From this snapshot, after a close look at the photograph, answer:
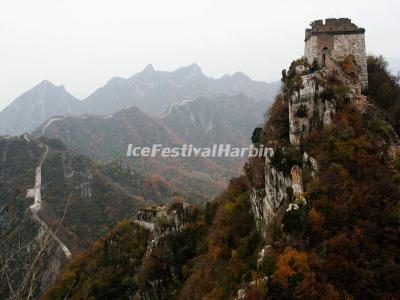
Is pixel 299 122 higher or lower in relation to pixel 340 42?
lower

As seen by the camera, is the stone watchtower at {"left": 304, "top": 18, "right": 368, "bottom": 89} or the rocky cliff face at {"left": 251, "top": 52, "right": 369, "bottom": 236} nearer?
the rocky cliff face at {"left": 251, "top": 52, "right": 369, "bottom": 236}

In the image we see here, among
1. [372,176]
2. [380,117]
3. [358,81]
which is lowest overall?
[372,176]

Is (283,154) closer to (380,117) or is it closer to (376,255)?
(380,117)

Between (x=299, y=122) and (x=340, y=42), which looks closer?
(x=299, y=122)

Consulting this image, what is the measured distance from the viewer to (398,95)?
29125 millimetres

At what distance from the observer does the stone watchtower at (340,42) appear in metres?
29.9

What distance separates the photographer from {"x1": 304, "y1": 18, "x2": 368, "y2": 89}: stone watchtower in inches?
1179

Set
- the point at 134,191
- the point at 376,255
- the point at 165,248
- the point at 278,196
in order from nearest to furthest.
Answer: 1. the point at 376,255
2. the point at 278,196
3. the point at 165,248
4. the point at 134,191

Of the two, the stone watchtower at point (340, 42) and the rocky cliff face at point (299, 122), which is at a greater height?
the stone watchtower at point (340, 42)

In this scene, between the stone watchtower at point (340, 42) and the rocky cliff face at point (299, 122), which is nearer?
the rocky cliff face at point (299, 122)

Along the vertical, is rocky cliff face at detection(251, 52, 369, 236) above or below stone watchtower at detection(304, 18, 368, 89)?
below

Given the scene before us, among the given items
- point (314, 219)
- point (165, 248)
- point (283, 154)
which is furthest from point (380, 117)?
point (165, 248)

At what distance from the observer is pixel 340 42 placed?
30.0 m

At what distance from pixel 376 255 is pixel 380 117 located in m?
10.1
